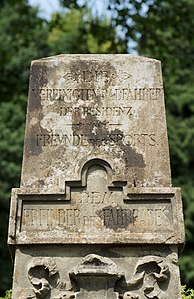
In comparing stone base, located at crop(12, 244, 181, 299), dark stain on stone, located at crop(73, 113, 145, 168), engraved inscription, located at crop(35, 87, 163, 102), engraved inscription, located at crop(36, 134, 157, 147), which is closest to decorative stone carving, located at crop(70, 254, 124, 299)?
Result: stone base, located at crop(12, 244, 181, 299)

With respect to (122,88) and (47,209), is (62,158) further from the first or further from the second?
(122,88)

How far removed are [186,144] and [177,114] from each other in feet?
5.60

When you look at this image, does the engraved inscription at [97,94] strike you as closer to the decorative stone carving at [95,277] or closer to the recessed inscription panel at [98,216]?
the recessed inscription panel at [98,216]

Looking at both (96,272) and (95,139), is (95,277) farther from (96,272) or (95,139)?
(95,139)

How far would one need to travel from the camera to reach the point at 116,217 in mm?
6602

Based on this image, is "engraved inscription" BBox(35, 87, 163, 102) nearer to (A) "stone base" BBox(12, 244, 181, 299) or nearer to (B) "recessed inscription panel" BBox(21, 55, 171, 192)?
(B) "recessed inscription panel" BBox(21, 55, 171, 192)

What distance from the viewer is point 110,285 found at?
20.7ft

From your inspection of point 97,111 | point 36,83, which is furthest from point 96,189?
point 36,83

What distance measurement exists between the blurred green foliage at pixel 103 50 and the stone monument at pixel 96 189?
21.7 ft

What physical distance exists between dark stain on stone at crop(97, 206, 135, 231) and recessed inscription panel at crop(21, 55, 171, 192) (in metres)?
0.31

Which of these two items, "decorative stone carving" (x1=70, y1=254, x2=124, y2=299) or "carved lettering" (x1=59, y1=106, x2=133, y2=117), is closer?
"decorative stone carving" (x1=70, y1=254, x2=124, y2=299)

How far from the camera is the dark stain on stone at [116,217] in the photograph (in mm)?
6562

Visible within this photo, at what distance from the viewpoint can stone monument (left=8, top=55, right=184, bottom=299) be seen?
6418 mm

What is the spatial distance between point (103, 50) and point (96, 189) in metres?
14.2
